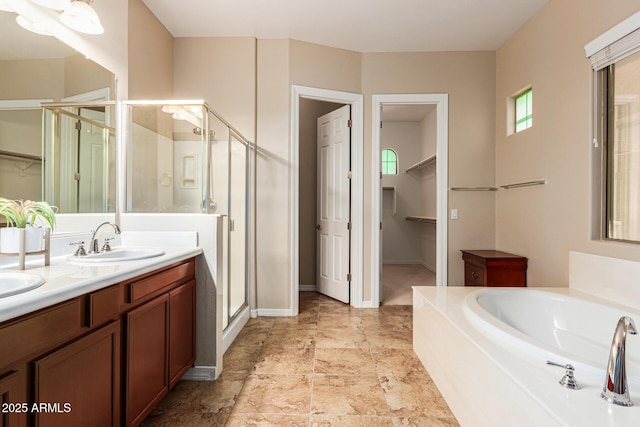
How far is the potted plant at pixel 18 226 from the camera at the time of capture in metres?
1.26

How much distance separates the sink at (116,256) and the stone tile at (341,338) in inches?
58.4

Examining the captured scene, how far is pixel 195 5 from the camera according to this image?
8.56 ft

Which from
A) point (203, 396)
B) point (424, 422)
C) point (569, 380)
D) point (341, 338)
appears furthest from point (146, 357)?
point (569, 380)

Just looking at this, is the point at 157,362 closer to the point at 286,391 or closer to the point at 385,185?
the point at 286,391

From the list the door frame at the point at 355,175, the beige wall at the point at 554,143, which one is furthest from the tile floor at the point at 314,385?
the beige wall at the point at 554,143

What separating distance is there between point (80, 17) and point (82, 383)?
185cm

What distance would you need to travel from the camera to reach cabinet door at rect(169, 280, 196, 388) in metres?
1.71

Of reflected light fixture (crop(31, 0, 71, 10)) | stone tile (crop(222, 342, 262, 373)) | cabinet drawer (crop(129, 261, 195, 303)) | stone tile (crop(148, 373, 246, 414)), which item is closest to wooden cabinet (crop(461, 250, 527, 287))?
stone tile (crop(222, 342, 262, 373))

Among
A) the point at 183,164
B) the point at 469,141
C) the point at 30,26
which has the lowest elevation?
the point at 183,164

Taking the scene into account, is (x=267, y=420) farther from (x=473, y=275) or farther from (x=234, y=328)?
(x=473, y=275)

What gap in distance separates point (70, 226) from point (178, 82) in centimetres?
199

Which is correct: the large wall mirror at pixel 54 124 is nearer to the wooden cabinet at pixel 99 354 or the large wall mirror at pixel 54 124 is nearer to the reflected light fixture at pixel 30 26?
the reflected light fixture at pixel 30 26

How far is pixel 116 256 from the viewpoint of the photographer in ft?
5.88

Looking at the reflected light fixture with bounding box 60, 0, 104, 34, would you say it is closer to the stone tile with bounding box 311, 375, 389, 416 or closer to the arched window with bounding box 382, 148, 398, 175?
the stone tile with bounding box 311, 375, 389, 416
